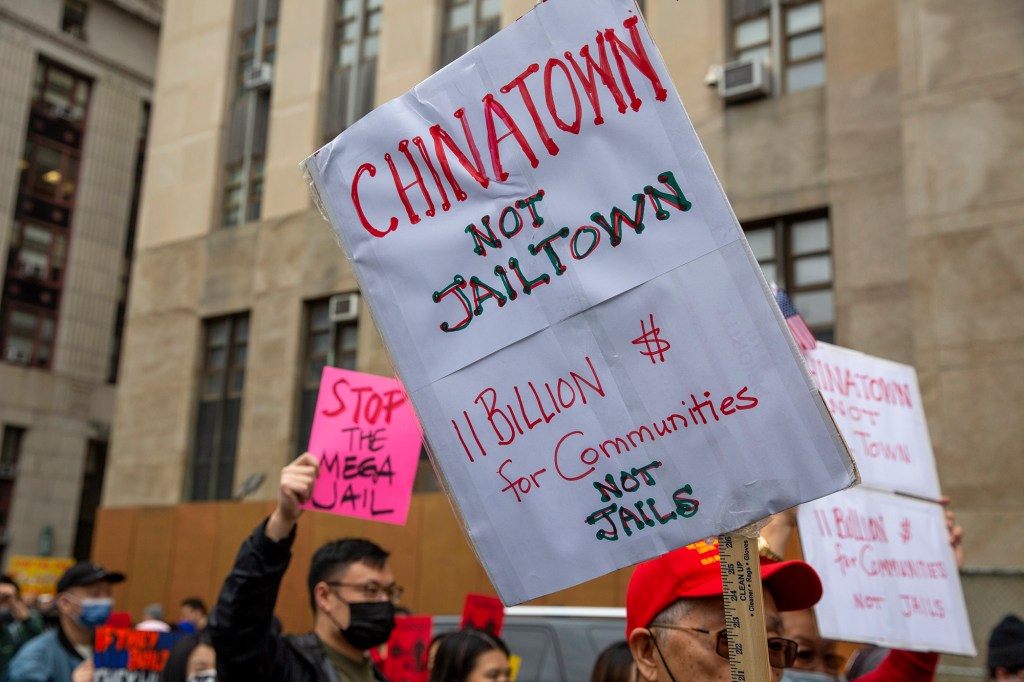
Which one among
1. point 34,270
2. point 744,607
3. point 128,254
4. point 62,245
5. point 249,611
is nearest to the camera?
point 744,607

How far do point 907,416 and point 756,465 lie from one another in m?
3.02

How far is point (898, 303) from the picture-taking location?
43.9ft

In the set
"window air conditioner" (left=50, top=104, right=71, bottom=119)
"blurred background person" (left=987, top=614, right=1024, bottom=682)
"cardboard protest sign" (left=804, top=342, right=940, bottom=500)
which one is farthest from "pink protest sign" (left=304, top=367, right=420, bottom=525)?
"window air conditioner" (left=50, top=104, right=71, bottom=119)

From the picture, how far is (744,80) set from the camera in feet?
48.4

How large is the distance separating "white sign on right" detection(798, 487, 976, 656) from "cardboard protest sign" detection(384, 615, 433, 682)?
7.94 feet

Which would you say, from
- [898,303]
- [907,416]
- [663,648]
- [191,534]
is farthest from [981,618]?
[191,534]

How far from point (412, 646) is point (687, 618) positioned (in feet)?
12.1

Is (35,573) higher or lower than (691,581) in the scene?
higher

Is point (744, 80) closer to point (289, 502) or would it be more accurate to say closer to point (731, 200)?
point (731, 200)

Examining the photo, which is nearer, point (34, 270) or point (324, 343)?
point (324, 343)

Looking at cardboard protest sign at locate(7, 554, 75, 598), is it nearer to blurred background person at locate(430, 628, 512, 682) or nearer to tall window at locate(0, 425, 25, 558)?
tall window at locate(0, 425, 25, 558)

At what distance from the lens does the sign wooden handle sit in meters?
2.06

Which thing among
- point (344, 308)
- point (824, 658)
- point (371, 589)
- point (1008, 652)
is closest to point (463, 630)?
point (371, 589)

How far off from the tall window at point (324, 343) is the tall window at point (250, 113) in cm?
276
